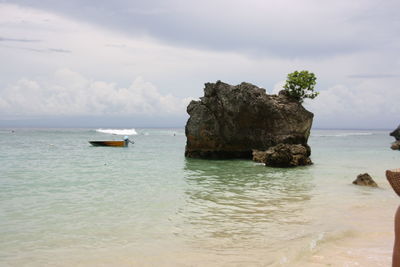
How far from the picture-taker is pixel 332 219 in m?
10.3

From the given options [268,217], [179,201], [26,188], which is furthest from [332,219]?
[26,188]

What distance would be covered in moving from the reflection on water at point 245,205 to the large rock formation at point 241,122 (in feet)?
29.4

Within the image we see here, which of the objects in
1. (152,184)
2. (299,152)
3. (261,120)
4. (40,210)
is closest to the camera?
(40,210)

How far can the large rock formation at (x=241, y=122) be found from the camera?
95.7 ft

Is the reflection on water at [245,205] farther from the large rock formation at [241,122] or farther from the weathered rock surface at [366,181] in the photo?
the large rock formation at [241,122]

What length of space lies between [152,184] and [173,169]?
6.27 metres

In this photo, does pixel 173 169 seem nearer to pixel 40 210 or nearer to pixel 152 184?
pixel 152 184

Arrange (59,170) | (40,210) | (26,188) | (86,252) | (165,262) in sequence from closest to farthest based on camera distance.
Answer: (165,262), (86,252), (40,210), (26,188), (59,170)

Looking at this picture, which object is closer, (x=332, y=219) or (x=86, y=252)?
(x=86, y=252)

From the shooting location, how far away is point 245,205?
12.1 metres

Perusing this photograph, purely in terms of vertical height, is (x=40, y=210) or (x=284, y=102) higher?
(x=284, y=102)

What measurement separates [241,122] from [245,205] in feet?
60.9

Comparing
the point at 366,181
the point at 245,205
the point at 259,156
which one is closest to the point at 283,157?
the point at 259,156

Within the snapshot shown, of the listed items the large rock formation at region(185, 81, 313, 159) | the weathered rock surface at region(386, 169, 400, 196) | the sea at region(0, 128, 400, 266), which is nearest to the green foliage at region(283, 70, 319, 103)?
the large rock formation at region(185, 81, 313, 159)
